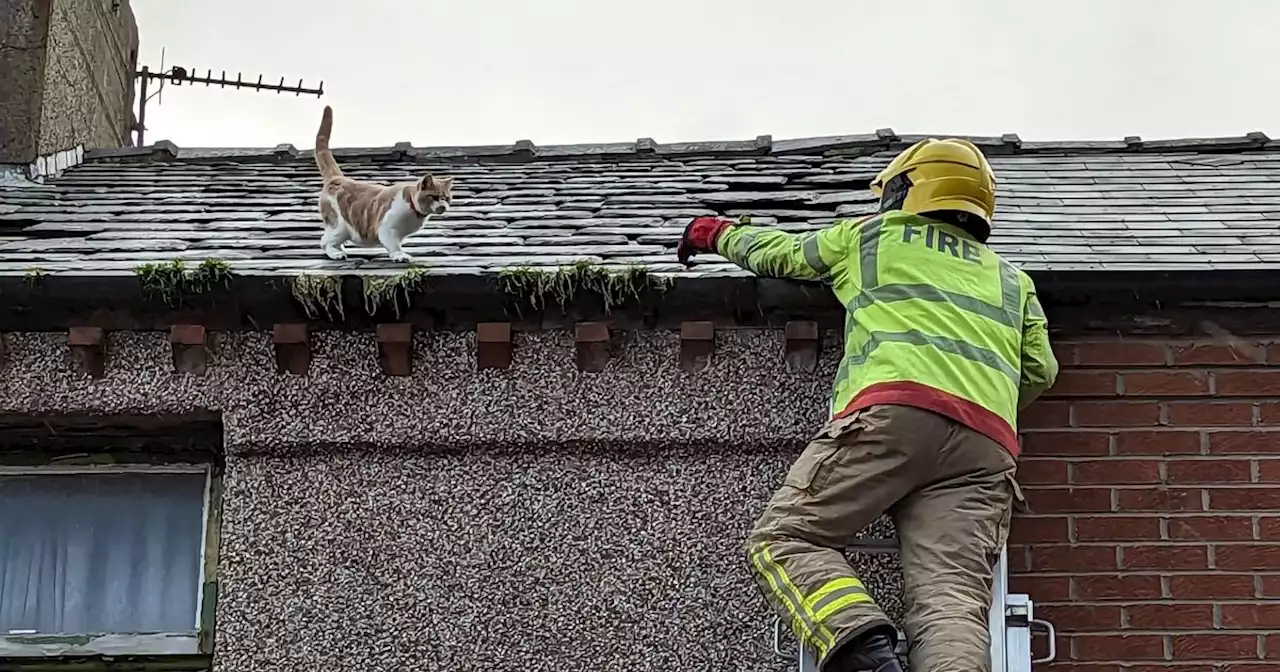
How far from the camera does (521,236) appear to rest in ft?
18.4

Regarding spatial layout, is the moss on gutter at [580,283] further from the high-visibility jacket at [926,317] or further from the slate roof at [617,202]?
the high-visibility jacket at [926,317]

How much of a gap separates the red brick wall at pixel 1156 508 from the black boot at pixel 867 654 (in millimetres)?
1070

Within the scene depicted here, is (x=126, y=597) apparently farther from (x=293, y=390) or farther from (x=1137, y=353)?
(x=1137, y=353)

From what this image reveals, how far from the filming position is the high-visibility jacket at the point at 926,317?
399 cm

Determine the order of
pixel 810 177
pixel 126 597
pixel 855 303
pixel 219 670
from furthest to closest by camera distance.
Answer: pixel 810 177
pixel 126 597
pixel 219 670
pixel 855 303

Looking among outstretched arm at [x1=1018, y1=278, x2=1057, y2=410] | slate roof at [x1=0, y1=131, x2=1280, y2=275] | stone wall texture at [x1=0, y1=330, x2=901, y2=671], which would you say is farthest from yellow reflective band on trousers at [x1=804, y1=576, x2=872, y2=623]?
slate roof at [x1=0, y1=131, x2=1280, y2=275]

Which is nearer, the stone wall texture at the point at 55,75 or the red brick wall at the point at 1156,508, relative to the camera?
the red brick wall at the point at 1156,508

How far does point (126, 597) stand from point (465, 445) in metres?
1.38

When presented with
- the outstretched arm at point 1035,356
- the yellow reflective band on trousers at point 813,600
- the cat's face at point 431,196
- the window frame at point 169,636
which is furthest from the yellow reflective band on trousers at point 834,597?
the window frame at point 169,636

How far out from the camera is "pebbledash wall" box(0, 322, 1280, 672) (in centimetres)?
462

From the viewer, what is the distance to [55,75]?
7703 millimetres

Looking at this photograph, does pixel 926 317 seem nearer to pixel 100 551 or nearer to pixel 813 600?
pixel 813 600

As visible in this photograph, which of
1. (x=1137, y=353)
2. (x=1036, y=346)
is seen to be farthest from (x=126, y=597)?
(x=1137, y=353)

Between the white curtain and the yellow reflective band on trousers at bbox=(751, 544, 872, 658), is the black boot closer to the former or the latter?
the yellow reflective band on trousers at bbox=(751, 544, 872, 658)
